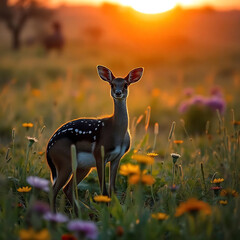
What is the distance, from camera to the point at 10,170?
4293 millimetres

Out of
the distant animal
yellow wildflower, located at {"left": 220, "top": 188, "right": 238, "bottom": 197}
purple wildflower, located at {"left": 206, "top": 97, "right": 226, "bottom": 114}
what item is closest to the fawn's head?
yellow wildflower, located at {"left": 220, "top": 188, "right": 238, "bottom": 197}

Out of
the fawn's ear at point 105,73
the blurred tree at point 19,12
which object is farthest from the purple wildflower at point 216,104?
the blurred tree at point 19,12

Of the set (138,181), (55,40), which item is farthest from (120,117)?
(55,40)

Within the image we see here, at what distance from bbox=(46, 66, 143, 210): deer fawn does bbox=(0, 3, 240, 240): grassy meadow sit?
0.20m

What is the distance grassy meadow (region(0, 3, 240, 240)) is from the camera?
2.53 meters

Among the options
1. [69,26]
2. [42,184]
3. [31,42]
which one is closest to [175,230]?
[42,184]

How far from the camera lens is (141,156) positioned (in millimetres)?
2432

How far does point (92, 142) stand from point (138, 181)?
4.13ft

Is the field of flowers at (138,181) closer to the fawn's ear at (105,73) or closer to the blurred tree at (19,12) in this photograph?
the fawn's ear at (105,73)

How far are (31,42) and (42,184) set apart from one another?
2907 cm

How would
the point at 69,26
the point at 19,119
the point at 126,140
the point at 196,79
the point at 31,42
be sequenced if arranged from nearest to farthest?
the point at 126,140, the point at 19,119, the point at 196,79, the point at 31,42, the point at 69,26

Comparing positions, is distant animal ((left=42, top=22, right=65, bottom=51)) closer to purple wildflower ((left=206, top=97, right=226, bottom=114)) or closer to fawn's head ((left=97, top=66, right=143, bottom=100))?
purple wildflower ((left=206, top=97, right=226, bottom=114))

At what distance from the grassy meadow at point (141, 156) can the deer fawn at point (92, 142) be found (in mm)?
204

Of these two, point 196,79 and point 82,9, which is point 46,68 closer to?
point 196,79
